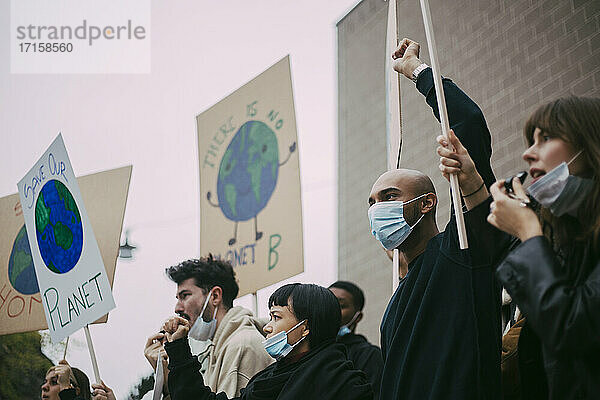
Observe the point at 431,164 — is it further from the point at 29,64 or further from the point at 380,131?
the point at 29,64

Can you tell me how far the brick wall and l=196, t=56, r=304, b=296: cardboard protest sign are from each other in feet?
2.90

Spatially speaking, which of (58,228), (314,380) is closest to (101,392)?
(58,228)

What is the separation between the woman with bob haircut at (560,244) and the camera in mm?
1522

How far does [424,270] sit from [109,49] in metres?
4.22

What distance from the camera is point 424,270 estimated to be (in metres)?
2.20

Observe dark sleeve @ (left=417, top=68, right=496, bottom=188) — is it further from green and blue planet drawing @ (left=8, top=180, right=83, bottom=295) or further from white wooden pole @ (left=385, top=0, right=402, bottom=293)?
green and blue planet drawing @ (left=8, top=180, right=83, bottom=295)

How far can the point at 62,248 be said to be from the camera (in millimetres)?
4031

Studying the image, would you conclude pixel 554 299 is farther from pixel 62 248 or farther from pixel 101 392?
pixel 62 248

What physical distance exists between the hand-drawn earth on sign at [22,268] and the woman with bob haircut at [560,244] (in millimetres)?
3634

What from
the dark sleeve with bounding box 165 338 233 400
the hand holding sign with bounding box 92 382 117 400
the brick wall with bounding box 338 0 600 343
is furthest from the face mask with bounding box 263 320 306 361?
the brick wall with bounding box 338 0 600 343

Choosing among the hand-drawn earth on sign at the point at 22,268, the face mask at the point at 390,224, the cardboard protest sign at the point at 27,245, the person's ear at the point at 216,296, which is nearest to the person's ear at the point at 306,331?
the face mask at the point at 390,224

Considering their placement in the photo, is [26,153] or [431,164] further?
[26,153]

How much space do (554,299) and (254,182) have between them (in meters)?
3.25

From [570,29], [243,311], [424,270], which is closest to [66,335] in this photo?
[243,311]
